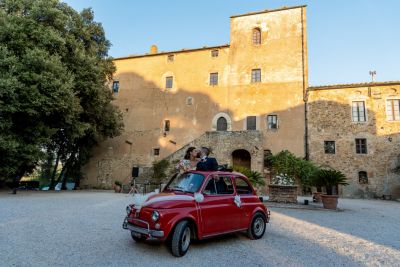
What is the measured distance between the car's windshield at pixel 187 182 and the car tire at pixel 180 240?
76 centimetres

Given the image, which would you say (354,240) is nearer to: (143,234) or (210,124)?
(143,234)

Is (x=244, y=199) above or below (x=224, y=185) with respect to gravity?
below

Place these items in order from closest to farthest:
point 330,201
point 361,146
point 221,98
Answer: point 330,201 → point 361,146 → point 221,98

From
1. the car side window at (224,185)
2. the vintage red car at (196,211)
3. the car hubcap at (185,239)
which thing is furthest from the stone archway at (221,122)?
the car hubcap at (185,239)

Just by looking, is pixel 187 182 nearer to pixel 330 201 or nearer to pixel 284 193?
pixel 330 201

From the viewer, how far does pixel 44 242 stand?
5250 millimetres

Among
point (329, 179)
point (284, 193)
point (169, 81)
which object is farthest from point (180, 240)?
point (169, 81)

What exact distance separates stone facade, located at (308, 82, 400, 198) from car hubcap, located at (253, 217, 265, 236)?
17.4 meters

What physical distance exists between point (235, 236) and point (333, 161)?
18.1 meters

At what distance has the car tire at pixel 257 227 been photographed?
19.7 ft

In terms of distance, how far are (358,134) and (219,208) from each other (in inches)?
791

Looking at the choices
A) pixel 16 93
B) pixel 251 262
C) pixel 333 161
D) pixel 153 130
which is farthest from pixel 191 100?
Result: pixel 251 262

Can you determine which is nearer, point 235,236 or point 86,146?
point 235,236

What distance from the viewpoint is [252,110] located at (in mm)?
24234
